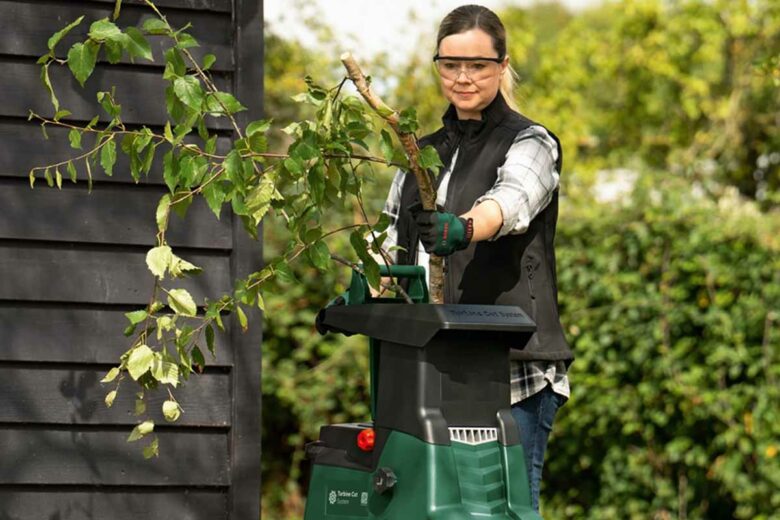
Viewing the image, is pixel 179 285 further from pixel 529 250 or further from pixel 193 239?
pixel 529 250

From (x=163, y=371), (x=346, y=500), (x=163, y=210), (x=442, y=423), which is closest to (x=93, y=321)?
(x=163, y=371)

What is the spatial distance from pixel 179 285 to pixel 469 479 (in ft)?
4.46

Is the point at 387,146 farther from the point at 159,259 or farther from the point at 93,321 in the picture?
the point at 93,321

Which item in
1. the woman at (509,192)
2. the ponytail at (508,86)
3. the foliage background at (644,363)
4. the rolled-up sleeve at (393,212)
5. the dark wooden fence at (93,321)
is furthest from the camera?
the foliage background at (644,363)

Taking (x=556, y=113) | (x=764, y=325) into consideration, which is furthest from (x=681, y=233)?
(x=556, y=113)

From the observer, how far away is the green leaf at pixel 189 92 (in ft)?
8.63

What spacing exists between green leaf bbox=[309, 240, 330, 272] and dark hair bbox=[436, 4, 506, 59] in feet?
1.81

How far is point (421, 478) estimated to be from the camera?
237 cm

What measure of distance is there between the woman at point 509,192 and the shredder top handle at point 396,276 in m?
0.08

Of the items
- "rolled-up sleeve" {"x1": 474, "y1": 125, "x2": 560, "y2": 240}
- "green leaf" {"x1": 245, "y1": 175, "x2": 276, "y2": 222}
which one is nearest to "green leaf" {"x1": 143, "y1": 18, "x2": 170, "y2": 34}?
"green leaf" {"x1": 245, "y1": 175, "x2": 276, "y2": 222}

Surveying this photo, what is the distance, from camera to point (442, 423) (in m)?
2.40

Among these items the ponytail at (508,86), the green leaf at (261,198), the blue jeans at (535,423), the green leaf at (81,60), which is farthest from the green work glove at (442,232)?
the green leaf at (81,60)

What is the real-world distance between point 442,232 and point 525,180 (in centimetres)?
33

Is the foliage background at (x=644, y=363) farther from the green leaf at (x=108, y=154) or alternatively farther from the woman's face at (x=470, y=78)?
the green leaf at (x=108, y=154)
